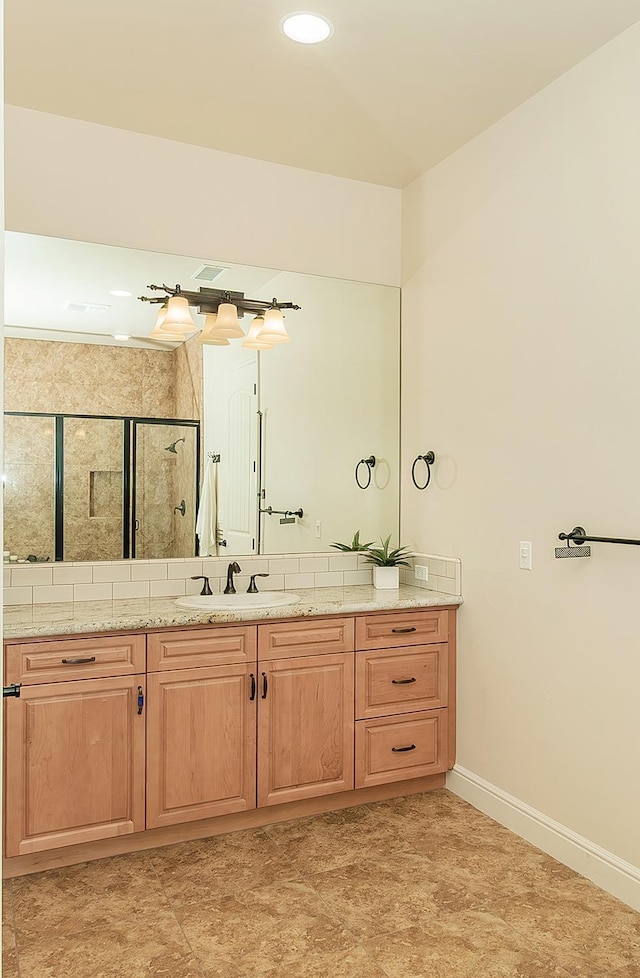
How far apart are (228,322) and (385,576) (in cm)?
137

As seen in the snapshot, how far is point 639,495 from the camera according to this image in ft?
8.07

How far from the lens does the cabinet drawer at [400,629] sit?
317 cm

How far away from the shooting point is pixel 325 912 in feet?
7.95

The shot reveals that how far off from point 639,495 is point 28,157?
2.65 metres

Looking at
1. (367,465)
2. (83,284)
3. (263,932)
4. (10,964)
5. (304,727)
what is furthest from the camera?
(367,465)

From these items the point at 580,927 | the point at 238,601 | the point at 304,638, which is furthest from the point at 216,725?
the point at 580,927

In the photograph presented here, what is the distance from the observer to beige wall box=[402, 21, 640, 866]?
2.54m

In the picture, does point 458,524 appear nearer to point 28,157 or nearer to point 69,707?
point 69,707

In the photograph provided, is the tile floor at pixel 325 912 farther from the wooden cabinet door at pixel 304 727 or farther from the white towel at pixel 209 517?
the white towel at pixel 209 517

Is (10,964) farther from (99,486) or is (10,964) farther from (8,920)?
(99,486)

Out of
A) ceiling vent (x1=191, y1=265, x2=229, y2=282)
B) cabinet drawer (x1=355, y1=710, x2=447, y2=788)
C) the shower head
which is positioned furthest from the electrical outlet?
ceiling vent (x1=191, y1=265, x2=229, y2=282)

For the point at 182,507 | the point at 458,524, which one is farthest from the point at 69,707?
the point at 458,524

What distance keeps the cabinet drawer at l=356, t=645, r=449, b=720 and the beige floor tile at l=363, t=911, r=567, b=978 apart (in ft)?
3.06

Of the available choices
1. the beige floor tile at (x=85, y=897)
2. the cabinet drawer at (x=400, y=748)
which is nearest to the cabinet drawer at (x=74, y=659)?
the beige floor tile at (x=85, y=897)
